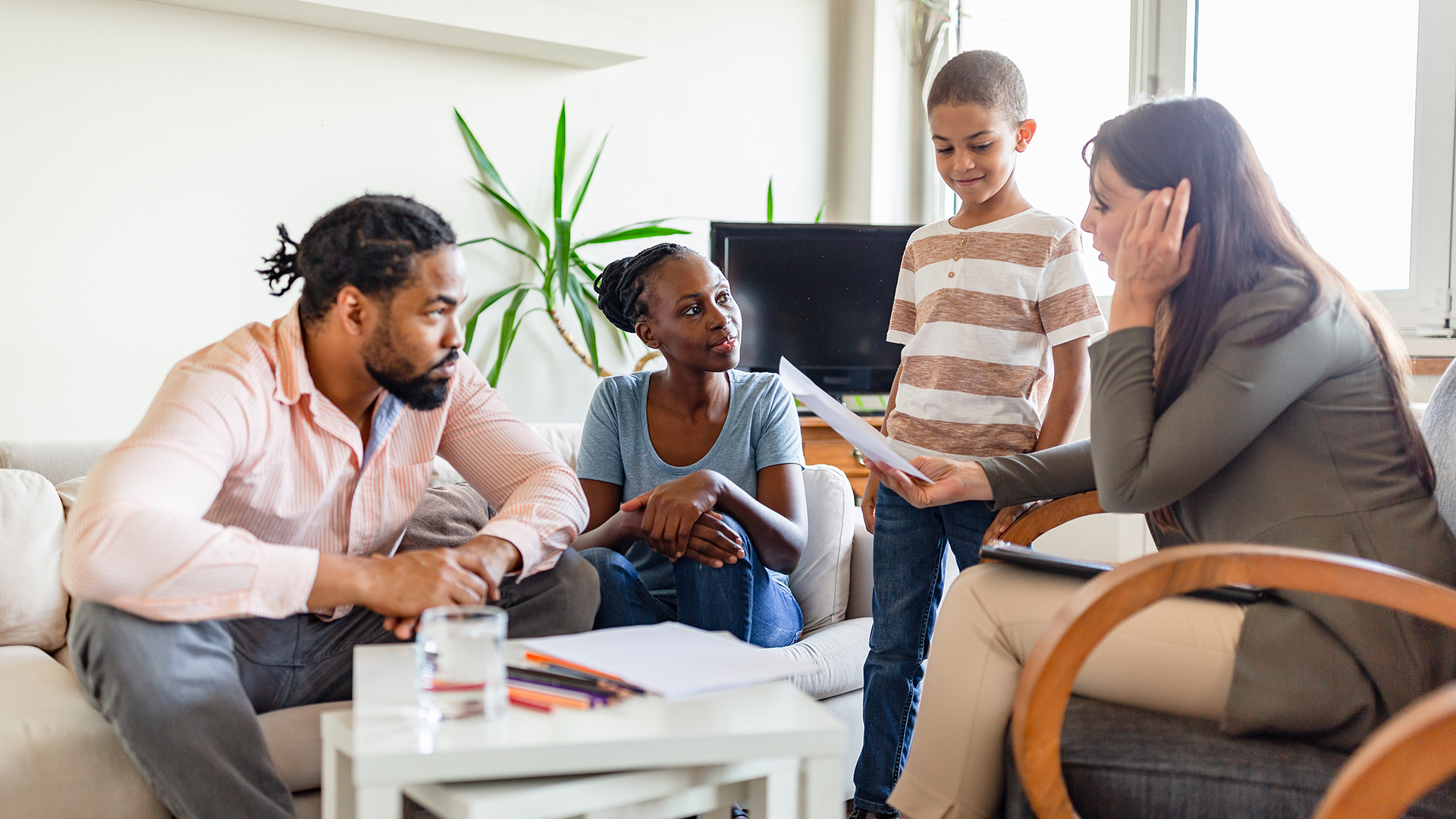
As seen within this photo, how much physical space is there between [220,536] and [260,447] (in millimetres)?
229

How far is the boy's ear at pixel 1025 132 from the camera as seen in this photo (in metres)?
1.81

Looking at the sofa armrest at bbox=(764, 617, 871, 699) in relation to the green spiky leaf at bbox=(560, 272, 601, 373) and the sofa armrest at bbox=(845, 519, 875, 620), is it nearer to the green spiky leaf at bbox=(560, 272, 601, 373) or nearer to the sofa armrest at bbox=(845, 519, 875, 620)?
the sofa armrest at bbox=(845, 519, 875, 620)

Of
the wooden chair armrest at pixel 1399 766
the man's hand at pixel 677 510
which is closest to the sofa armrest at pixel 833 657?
the man's hand at pixel 677 510

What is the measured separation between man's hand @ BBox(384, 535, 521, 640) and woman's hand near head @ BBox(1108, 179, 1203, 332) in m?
0.80

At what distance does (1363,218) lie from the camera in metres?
2.65

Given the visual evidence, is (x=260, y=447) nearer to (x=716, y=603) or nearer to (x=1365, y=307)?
(x=716, y=603)

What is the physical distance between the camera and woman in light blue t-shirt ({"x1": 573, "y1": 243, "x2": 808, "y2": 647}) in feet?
5.72

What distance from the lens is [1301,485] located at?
45.6 inches

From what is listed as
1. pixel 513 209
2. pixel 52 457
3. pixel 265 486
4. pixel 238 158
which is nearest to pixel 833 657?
pixel 265 486

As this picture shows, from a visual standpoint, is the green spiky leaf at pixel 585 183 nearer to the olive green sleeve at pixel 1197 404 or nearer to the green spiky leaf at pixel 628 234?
the green spiky leaf at pixel 628 234

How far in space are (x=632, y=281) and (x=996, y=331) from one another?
2.40ft

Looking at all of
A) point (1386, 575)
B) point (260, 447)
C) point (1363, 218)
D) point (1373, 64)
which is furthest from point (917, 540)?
point (1373, 64)

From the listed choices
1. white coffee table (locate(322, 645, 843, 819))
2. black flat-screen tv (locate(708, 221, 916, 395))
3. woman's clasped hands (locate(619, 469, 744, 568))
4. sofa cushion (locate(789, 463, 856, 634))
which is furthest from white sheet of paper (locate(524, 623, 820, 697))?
black flat-screen tv (locate(708, 221, 916, 395))

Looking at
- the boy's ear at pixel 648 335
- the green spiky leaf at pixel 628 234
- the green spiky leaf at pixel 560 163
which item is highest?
the green spiky leaf at pixel 560 163
